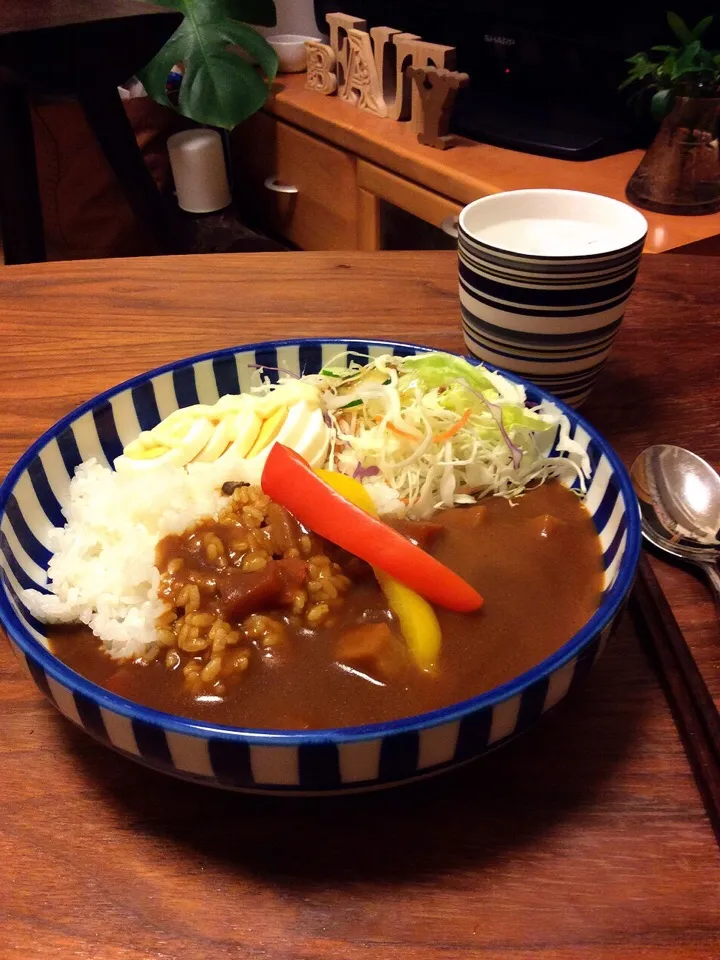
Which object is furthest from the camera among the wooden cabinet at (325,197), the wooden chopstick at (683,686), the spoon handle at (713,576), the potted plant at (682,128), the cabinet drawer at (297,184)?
the cabinet drawer at (297,184)

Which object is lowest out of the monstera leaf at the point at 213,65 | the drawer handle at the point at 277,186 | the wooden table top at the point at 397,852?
the drawer handle at the point at 277,186

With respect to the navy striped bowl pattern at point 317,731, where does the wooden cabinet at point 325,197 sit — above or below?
below

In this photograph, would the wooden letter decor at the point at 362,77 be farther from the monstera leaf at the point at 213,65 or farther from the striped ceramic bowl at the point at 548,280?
the striped ceramic bowl at the point at 548,280

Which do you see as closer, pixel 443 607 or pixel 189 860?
pixel 189 860

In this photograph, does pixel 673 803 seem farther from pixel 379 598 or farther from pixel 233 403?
pixel 233 403

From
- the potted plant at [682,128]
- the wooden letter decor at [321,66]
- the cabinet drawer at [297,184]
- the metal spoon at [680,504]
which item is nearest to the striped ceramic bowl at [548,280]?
the metal spoon at [680,504]

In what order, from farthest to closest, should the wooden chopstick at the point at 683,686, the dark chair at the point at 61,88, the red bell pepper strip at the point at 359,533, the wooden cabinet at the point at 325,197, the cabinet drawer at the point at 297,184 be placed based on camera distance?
1. the cabinet drawer at the point at 297,184
2. the wooden cabinet at the point at 325,197
3. the dark chair at the point at 61,88
4. the red bell pepper strip at the point at 359,533
5. the wooden chopstick at the point at 683,686

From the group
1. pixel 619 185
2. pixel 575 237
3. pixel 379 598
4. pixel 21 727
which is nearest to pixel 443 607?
pixel 379 598
